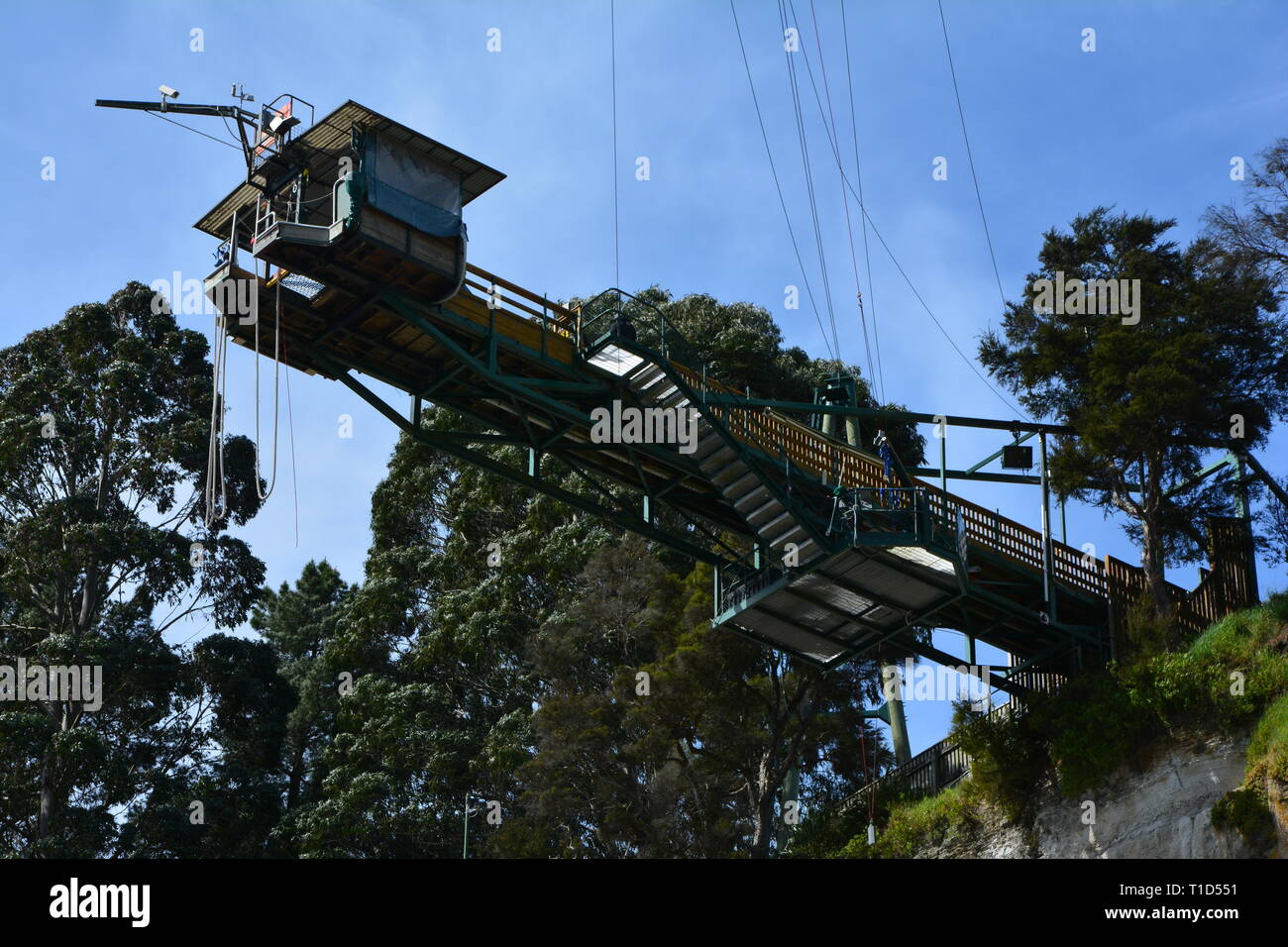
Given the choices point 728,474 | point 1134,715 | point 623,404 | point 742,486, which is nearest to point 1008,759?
point 1134,715

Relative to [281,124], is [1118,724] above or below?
below

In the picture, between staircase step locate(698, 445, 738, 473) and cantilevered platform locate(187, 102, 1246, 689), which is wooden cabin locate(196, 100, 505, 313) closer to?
cantilevered platform locate(187, 102, 1246, 689)

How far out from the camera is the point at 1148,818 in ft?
97.0

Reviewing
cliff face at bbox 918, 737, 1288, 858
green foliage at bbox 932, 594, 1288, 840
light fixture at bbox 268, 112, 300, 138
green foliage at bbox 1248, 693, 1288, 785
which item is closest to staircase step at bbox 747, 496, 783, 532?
green foliage at bbox 932, 594, 1288, 840

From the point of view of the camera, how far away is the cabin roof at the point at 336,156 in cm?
2844

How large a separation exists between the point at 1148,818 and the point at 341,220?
15871 mm

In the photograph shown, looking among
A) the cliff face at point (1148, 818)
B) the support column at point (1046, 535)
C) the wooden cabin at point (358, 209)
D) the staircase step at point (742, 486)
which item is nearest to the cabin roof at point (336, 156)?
the wooden cabin at point (358, 209)

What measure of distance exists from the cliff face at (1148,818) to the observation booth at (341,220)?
13456 mm

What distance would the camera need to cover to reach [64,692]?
4328cm

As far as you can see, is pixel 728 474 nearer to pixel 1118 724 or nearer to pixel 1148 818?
pixel 1118 724

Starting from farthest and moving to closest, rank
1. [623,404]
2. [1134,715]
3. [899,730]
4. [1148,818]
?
[899,730]
[623,404]
[1134,715]
[1148,818]
